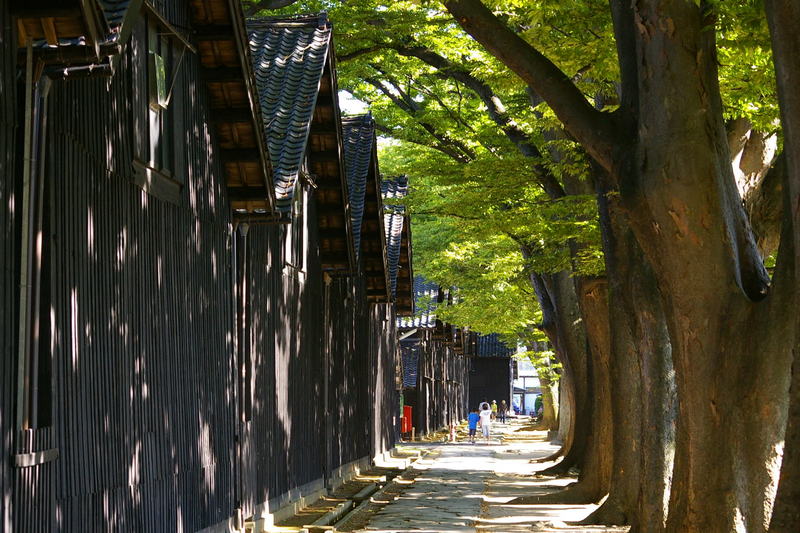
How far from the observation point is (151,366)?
12500 millimetres

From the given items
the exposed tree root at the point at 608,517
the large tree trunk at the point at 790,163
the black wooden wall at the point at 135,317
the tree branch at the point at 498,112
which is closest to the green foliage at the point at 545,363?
the tree branch at the point at 498,112

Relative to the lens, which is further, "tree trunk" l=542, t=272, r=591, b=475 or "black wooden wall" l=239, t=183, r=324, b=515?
"tree trunk" l=542, t=272, r=591, b=475

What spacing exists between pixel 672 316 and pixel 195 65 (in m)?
7.09

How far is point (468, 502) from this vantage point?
74.9ft

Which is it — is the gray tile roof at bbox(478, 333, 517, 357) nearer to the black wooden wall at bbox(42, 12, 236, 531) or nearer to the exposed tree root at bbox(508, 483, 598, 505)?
the exposed tree root at bbox(508, 483, 598, 505)

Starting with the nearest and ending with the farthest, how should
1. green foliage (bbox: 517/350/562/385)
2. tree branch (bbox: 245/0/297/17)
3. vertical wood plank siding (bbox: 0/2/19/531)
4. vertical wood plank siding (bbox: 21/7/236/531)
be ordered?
1. vertical wood plank siding (bbox: 0/2/19/531)
2. vertical wood plank siding (bbox: 21/7/236/531)
3. tree branch (bbox: 245/0/297/17)
4. green foliage (bbox: 517/350/562/385)

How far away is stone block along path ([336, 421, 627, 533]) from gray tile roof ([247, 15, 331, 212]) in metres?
5.54

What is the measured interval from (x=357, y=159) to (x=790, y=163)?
21588mm

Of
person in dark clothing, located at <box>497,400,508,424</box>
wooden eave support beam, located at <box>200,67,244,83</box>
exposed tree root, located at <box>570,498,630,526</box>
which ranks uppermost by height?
wooden eave support beam, located at <box>200,67,244,83</box>

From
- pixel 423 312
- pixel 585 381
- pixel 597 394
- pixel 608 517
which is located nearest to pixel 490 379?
pixel 423 312

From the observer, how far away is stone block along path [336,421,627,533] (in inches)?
718

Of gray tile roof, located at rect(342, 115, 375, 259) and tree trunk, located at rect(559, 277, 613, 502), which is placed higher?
gray tile roof, located at rect(342, 115, 375, 259)

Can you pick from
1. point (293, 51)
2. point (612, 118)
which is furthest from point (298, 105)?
point (612, 118)

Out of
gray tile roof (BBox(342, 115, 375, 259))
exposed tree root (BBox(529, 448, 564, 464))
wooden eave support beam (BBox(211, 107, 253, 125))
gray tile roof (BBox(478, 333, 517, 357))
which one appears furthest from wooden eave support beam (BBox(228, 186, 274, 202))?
gray tile roof (BBox(478, 333, 517, 357))
